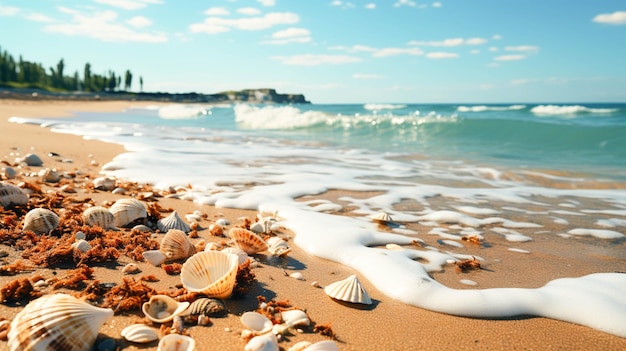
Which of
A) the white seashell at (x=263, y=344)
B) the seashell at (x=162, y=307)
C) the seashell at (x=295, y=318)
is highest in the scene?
the seashell at (x=162, y=307)

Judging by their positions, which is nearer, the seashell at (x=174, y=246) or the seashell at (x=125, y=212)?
the seashell at (x=174, y=246)

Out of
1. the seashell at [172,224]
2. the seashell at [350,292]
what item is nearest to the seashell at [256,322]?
the seashell at [350,292]

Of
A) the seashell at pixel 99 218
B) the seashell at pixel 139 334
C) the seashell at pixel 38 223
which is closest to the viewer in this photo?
the seashell at pixel 139 334

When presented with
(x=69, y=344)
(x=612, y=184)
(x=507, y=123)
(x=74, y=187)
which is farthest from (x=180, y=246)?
(x=507, y=123)

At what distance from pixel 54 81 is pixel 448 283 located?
87.8 m

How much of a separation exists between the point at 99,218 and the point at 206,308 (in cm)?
167

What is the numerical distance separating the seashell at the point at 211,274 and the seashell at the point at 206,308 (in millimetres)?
62

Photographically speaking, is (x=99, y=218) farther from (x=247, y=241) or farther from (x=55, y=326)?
(x=55, y=326)

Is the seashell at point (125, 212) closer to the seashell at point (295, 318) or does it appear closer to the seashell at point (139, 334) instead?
the seashell at point (139, 334)

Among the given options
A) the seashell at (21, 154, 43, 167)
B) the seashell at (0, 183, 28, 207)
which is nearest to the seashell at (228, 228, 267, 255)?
the seashell at (0, 183, 28, 207)

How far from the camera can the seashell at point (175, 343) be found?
1.75 metres

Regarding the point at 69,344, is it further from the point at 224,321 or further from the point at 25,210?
the point at 25,210

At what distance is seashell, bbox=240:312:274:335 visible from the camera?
2.06 meters

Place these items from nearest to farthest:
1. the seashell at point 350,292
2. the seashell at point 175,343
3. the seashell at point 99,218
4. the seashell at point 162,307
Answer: the seashell at point 175,343 < the seashell at point 162,307 < the seashell at point 350,292 < the seashell at point 99,218
